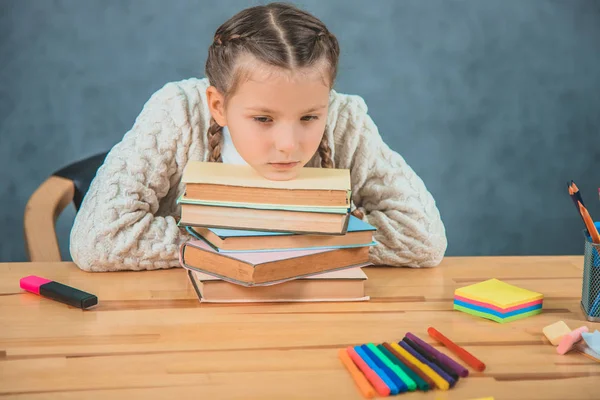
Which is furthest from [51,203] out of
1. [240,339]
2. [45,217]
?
[240,339]

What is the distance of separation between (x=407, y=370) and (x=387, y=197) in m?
0.65

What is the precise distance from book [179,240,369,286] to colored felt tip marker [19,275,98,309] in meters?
0.17

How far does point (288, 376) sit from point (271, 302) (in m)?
0.29

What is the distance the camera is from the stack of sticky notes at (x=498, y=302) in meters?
1.19

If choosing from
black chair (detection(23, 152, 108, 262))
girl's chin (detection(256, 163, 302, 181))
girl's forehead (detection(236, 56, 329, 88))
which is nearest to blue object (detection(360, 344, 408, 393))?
girl's chin (detection(256, 163, 302, 181))

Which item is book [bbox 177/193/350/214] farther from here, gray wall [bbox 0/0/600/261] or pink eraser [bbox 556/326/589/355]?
gray wall [bbox 0/0/600/261]

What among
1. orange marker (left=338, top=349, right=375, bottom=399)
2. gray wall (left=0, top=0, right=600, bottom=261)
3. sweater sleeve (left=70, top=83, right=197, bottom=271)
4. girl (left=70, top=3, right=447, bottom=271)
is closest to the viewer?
orange marker (left=338, top=349, right=375, bottom=399)

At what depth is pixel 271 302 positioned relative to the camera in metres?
1.25

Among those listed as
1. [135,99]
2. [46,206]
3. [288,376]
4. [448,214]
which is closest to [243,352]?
[288,376]

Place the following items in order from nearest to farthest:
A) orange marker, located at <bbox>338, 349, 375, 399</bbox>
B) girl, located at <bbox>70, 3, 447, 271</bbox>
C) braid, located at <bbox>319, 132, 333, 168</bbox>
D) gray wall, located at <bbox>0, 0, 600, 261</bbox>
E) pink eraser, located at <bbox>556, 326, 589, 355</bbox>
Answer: orange marker, located at <bbox>338, 349, 375, 399</bbox> → pink eraser, located at <bbox>556, 326, 589, 355</bbox> → girl, located at <bbox>70, 3, 447, 271</bbox> → braid, located at <bbox>319, 132, 333, 168</bbox> → gray wall, located at <bbox>0, 0, 600, 261</bbox>

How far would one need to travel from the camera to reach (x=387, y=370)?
0.97 meters

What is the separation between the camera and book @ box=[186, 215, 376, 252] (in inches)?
48.4

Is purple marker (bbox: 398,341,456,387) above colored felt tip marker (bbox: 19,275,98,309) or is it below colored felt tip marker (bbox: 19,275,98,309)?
above

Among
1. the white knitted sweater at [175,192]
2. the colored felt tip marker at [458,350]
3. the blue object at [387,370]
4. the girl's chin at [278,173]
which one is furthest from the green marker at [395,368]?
the white knitted sweater at [175,192]
